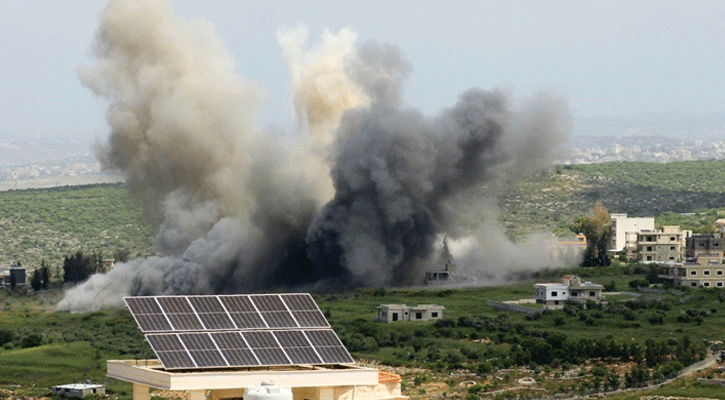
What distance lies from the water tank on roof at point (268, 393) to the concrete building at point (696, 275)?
206 ft

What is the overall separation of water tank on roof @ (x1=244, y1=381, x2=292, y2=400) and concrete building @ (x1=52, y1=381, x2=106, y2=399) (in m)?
31.8

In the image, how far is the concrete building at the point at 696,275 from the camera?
313 ft

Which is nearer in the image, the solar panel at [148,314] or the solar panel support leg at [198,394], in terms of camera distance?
the solar panel support leg at [198,394]

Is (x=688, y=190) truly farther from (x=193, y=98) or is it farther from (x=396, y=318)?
(x=396, y=318)

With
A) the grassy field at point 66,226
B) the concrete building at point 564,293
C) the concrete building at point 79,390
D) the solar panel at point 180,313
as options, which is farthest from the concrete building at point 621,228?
the solar panel at point 180,313

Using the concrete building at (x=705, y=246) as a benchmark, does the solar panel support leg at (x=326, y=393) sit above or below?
below

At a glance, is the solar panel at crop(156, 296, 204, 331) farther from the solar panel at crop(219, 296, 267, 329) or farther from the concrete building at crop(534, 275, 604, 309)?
the concrete building at crop(534, 275, 604, 309)

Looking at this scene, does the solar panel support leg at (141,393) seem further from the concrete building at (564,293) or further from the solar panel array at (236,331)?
the concrete building at (564,293)

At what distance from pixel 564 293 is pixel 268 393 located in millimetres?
54711

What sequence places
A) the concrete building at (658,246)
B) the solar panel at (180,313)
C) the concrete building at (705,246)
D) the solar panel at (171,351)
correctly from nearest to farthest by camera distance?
1. the solar panel at (171,351)
2. the solar panel at (180,313)
3. the concrete building at (705,246)
4. the concrete building at (658,246)

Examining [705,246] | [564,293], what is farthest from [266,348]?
[705,246]

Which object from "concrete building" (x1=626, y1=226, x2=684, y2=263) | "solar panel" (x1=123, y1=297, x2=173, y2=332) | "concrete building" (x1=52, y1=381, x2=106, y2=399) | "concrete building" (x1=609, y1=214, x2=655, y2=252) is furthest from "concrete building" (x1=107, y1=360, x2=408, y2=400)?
"concrete building" (x1=609, y1=214, x2=655, y2=252)

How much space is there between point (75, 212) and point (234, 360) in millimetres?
141315

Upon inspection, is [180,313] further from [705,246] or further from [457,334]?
[705,246]
